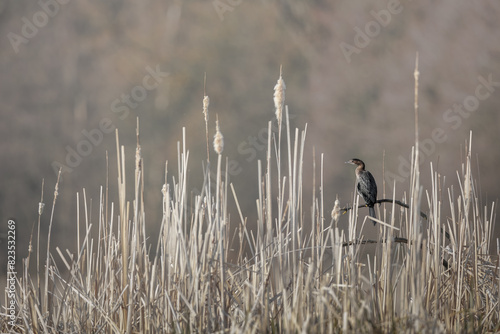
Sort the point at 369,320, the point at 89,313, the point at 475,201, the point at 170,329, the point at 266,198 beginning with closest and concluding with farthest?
1. the point at 369,320
2. the point at 266,198
3. the point at 170,329
4. the point at 89,313
5. the point at 475,201

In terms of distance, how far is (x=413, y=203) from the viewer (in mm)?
2195

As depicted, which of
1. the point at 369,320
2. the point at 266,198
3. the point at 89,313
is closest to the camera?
the point at 369,320

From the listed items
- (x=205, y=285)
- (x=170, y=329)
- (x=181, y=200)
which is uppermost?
(x=181, y=200)

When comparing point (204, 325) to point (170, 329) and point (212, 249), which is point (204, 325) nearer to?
point (170, 329)

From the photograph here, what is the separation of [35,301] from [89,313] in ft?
0.87

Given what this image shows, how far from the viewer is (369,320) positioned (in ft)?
6.57

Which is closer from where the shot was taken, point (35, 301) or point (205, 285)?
point (205, 285)

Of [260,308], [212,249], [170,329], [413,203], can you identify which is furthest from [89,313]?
[413,203]

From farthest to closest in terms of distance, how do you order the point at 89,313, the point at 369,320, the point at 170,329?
the point at 89,313 → the point at 170,329 → the point at 369,320

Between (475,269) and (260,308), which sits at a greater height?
(475,269)

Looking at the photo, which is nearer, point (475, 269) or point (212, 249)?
point (212, 249)

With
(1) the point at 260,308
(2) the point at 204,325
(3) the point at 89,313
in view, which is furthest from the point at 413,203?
(3) the point at 89,313

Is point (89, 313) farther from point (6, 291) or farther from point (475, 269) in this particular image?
point (475, 269)

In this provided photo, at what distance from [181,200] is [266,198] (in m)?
0.42
